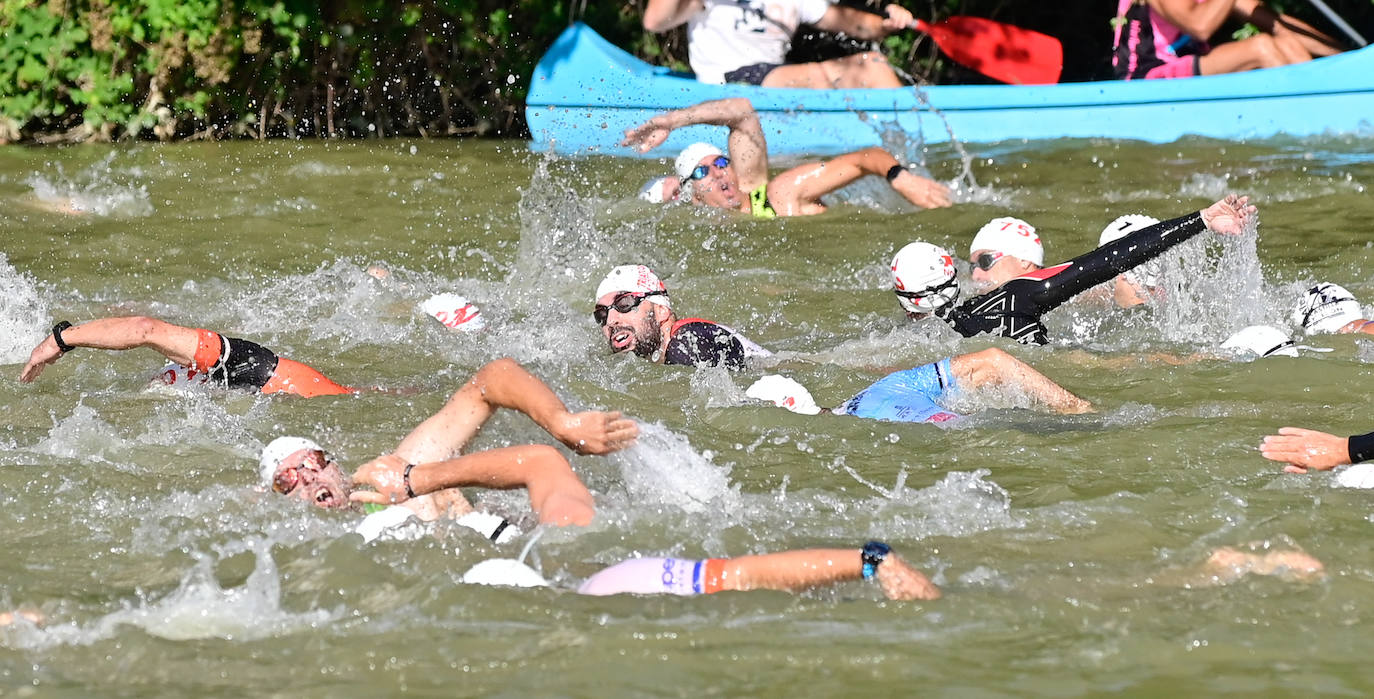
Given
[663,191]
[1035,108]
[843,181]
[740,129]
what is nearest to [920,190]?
[843,181]

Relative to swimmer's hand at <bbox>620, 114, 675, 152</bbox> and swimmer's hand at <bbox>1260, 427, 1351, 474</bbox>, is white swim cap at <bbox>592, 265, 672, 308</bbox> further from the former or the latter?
swimmer's hand at <bbox>1260, 427, 1351, 474</bbox>

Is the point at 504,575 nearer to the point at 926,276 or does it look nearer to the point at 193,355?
the point at 193,355

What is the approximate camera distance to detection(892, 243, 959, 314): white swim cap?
8383 millimetres

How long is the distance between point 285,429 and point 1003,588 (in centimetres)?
351

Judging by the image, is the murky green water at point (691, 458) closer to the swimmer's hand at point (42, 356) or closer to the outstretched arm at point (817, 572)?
the outstretched arm at point (817, 572)

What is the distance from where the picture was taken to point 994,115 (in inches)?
505

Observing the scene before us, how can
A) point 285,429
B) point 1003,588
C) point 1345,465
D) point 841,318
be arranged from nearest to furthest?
point 1003,588
point 1345,465
point 285,429
point 841,318

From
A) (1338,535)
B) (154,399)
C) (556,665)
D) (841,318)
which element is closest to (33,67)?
(154,399)

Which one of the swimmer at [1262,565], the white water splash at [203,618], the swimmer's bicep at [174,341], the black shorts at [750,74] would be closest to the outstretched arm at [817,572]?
the swimmer at [1262,565]

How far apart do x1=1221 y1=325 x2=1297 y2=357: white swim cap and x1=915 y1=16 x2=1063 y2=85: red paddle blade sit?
619cm

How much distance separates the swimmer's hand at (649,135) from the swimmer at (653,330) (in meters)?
1.97

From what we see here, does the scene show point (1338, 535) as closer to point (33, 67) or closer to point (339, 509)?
point (339, 509)

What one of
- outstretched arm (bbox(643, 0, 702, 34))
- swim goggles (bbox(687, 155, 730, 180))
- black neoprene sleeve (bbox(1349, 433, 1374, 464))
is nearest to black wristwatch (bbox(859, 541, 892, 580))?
black neoprene sleeve (bbox(1349, 433, 1374, 464))

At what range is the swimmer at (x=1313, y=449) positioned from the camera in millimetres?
6203
